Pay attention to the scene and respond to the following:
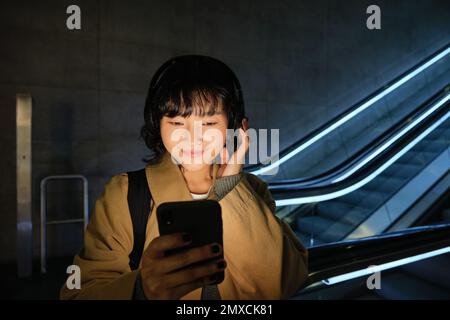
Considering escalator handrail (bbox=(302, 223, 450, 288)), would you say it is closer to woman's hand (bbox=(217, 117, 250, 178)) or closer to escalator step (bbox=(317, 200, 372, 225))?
woman's hand (bbox=(217, 117, 250, 178))

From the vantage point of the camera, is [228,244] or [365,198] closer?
[228,244]

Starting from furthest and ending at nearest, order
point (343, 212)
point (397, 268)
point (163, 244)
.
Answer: point (343, 212) < point (397, 268) < point (163, 244)

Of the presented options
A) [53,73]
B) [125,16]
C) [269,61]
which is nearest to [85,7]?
[125,16]

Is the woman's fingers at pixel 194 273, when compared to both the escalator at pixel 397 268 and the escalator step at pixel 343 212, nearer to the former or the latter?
the escalator at pixel 397 268

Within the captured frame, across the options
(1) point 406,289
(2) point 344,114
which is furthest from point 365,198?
(2) point 344,114

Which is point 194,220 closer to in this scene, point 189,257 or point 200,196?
point 189,257

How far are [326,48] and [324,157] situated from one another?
2.13m

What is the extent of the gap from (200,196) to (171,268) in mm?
309

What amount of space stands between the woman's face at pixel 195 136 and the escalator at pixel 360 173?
2.18 m

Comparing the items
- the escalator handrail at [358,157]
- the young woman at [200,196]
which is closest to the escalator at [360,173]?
the escalator handrail at [358,157]

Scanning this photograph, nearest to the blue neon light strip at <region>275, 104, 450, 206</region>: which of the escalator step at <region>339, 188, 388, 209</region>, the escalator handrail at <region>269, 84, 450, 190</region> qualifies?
the escalator step at <region>339, 188, 388, 209</region>

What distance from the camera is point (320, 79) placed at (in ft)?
17.3

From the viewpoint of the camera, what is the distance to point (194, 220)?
0.79m
